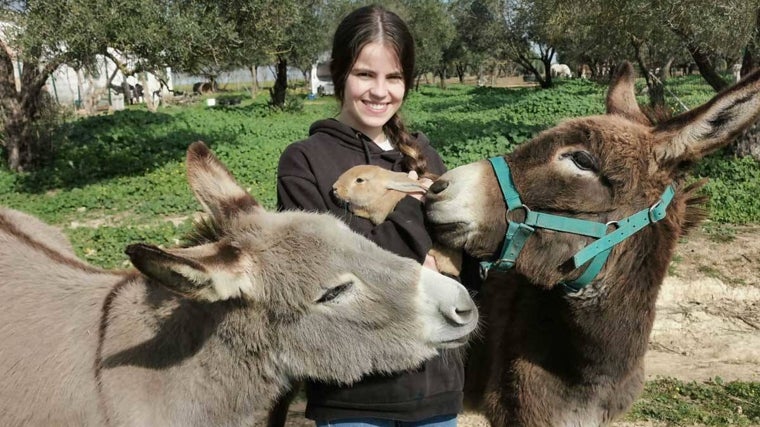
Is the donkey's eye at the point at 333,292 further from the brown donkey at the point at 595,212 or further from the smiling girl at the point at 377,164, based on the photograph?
the brown donkey at the point at 595,212

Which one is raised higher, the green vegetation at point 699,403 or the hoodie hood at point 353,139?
the hoodie hood at point 353,139

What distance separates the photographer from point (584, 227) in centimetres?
232

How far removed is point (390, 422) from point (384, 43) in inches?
62.5

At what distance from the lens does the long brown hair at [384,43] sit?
2.50m

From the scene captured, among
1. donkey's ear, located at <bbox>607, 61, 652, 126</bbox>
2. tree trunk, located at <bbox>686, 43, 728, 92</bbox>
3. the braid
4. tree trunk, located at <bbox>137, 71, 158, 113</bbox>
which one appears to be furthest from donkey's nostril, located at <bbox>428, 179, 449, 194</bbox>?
tree trunk, located at <bbox>137, 71, 158, 113</bbox>

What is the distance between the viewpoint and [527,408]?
277 centimetres

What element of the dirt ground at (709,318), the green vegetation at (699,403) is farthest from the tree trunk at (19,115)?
the green vegetation at (699,403)

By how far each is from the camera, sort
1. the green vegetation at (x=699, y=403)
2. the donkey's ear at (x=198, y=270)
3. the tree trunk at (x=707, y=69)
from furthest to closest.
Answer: the tree trunk at (x=707, y=69) < the green vegetation at (x=699, y=403) < the donkey's ear at (x=198, y=270)

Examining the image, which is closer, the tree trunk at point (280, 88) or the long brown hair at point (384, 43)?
the long brown hair at point (384, 43)

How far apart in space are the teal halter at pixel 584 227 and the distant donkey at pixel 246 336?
0.40 metres

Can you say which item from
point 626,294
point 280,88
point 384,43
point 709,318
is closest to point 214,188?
point 384,43

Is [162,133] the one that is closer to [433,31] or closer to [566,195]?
[566,195]

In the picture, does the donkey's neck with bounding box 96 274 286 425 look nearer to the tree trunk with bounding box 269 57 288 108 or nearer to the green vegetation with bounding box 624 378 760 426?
the green vegetation with bounding box 624 378 760 426

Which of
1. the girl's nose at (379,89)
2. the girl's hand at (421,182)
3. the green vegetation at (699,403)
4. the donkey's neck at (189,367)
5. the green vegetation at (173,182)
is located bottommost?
the green vegetation at (699,403)
